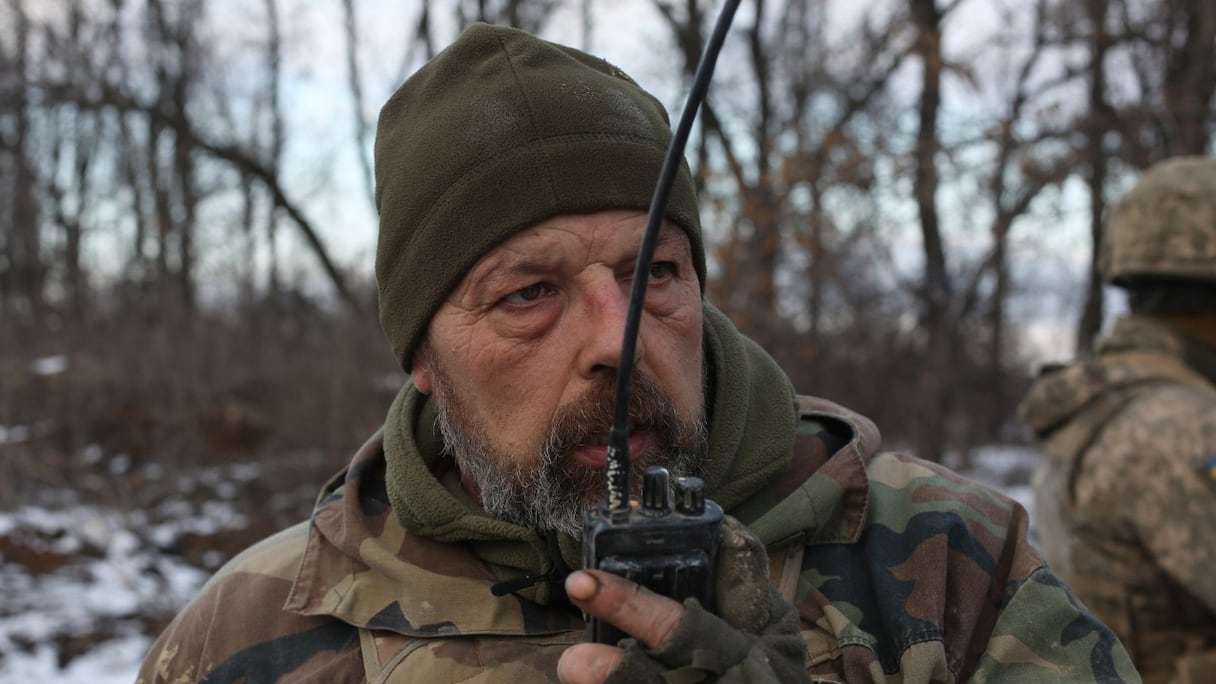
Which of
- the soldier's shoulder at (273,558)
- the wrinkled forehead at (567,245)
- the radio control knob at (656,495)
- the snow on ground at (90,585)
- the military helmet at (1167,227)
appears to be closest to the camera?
the radio control knob at (656,495)

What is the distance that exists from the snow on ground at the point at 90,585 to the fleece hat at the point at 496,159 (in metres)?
5.18

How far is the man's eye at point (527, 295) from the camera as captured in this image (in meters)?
1.83

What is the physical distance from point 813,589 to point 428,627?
2.30ft

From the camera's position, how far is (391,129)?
2.11 metres

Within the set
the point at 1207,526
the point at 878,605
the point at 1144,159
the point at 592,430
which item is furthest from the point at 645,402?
the point at 1144,159

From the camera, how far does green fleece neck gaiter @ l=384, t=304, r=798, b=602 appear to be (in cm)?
189

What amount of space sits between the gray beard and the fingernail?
513 millimetres

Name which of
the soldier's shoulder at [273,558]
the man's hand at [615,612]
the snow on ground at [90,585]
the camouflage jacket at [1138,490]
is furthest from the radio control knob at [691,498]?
the snow on ground at [90,585]

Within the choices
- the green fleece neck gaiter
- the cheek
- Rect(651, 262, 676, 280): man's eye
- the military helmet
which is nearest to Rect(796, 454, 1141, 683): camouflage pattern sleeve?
the green fleece neck gaiter

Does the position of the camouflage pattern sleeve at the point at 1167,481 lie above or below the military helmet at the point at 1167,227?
below

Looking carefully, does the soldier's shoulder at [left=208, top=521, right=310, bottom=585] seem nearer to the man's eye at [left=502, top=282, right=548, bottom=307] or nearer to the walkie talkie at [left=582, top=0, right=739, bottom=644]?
the man's eye at [left=502, top=282, right=548, bottom=307]

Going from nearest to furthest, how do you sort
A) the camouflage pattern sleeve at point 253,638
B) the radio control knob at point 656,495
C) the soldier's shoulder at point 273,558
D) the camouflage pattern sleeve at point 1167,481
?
the radio control knob at point 656,495 < the camouflage pattern sleeve at point 253,638 < the soldier's shoulder at point 273,558 < the camouflage pattern sleeve at point 1167,481

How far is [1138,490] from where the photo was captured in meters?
3.57

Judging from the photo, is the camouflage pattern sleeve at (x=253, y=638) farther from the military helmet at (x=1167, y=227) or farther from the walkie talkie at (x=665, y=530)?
the military helmet at (x=1167, y=227)
